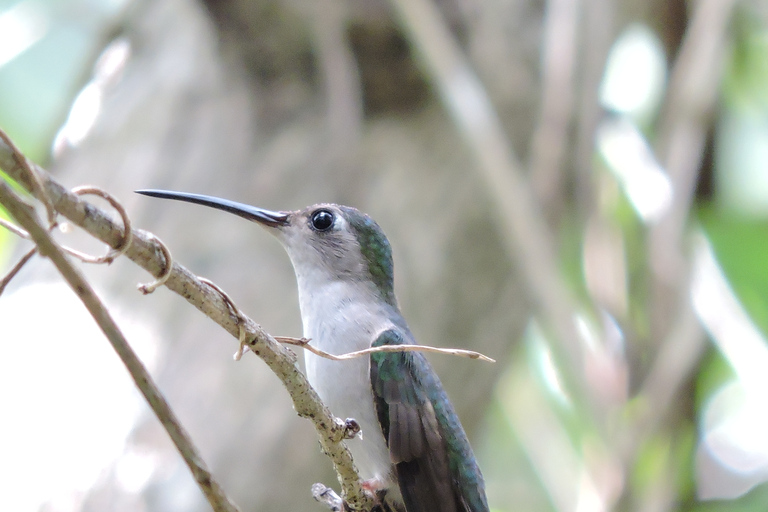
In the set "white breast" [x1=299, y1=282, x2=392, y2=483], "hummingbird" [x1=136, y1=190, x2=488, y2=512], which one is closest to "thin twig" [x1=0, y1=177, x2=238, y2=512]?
"hummingbird" [x1=136, y1=190, x2=488, y2=512]

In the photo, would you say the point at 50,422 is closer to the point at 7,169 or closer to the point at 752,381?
the point at 7,169

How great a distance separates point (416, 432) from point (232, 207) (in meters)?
0.75

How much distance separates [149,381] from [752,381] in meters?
3.55

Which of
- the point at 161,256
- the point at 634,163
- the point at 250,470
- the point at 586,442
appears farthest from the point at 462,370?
the point at 161,256

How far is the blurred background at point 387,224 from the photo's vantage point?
288 centimetres

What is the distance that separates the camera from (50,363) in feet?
9.62

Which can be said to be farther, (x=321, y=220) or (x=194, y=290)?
(x=321, y=220)

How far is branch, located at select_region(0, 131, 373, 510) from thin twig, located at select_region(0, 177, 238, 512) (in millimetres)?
44

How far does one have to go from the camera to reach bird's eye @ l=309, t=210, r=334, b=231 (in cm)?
251

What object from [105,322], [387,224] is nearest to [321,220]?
[387,224]

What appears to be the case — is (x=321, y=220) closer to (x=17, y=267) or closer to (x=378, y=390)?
(x=378, y=390)

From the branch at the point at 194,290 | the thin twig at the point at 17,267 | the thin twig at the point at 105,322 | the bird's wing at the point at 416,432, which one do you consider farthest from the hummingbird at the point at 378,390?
the thin twig at the point at 105,322

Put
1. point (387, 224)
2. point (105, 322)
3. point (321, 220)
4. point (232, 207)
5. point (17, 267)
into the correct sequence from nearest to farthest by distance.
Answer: point (105, 322), point (17, 267), point (232, 207), point (321, 220), point (387, 224)

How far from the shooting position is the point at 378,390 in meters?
1.97
